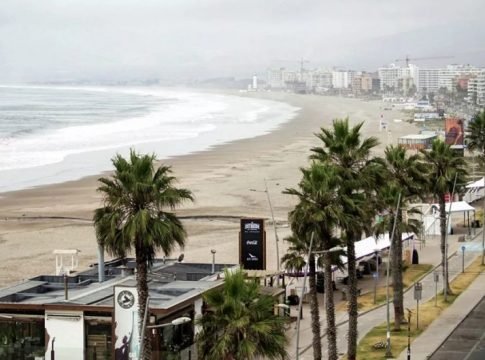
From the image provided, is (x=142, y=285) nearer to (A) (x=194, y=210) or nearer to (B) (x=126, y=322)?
(B) (x=126, y=322)

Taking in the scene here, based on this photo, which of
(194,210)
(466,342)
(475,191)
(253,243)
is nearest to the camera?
(466,342)

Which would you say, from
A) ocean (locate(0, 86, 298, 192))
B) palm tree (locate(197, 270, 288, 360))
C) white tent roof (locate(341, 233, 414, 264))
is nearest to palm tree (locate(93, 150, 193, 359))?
palm tree (locate(197, 270, 288, 360))

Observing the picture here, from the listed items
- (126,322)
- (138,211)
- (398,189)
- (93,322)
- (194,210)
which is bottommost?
(194,210)

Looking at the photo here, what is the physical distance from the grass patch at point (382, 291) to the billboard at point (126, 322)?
2012 centimetres

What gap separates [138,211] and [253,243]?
67.4 feet

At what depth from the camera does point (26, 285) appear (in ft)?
127

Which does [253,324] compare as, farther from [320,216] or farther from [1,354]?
[1,354]

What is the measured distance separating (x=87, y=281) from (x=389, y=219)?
46.4ft

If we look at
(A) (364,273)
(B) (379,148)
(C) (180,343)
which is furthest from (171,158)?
(C) (180,343)

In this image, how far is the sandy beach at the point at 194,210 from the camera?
6147cm

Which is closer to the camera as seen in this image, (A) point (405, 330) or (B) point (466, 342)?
(B) point (466, 342)

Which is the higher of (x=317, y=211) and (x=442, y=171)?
(x=317, y=211)

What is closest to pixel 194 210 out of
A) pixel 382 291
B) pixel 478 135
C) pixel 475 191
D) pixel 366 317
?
pixel 478 135

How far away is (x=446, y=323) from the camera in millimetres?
46938
